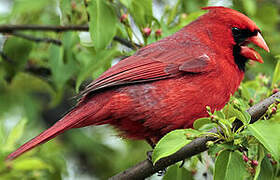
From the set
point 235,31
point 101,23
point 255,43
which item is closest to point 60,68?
point 101,23

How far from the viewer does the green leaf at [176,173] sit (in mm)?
3406

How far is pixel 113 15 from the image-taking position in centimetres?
380

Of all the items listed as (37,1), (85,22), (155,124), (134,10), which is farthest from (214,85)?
(37,1)

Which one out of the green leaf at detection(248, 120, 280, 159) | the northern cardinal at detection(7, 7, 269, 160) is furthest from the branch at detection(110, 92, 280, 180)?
the northern cardinal at detection(7, 7, 269, 160)

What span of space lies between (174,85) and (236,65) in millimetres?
590

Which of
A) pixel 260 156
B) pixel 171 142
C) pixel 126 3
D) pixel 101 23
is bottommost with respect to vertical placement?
pixel 260 156

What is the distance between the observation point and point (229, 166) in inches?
107

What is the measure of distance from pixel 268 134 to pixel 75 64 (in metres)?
2.26

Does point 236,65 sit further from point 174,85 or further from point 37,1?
point 37,1

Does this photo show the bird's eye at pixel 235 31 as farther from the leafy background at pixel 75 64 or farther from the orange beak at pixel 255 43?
the leafy background at pixel 75 64

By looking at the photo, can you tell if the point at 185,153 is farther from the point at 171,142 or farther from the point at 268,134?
the point at 268,134

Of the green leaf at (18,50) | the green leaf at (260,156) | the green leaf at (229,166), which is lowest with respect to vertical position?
the green leaf at (18,50)

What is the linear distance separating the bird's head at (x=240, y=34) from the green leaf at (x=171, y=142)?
1.51 meters

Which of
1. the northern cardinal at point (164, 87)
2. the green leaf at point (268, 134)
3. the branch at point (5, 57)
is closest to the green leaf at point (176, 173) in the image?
the northern cardinal at point (164, 87)
